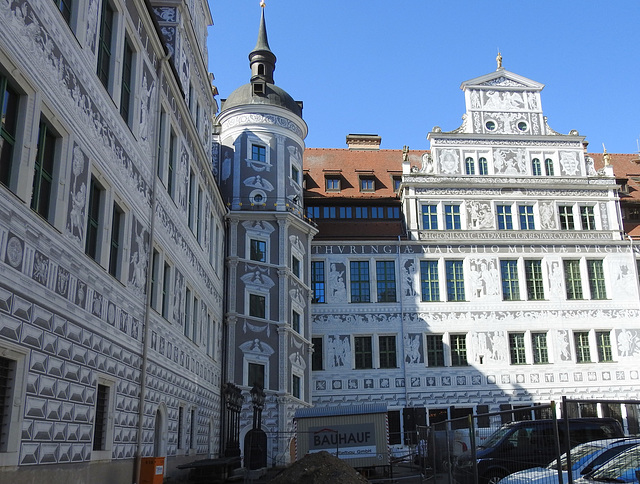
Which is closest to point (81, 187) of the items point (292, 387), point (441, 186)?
point (292, 387)

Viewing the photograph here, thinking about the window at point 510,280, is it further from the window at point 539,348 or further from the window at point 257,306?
the window at point 257,306

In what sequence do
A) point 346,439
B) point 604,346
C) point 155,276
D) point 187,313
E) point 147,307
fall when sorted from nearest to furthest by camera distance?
point 147,307, point 155,276, point 187,313, point 346,439, point 604,346

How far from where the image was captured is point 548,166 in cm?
3294

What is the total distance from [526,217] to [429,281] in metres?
5.36

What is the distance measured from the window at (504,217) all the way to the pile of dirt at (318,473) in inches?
790

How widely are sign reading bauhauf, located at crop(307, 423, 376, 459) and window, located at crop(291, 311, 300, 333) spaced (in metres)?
7.20

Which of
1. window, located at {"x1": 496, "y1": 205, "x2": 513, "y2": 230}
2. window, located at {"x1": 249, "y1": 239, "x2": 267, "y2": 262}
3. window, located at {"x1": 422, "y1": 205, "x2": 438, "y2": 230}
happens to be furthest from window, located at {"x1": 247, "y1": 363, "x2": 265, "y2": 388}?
window, located at {"x1": 496, "y1": 205, "x2": 513, "y2": 230}

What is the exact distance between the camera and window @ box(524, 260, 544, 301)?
31.3 metres

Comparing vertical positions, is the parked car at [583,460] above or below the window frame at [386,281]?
below

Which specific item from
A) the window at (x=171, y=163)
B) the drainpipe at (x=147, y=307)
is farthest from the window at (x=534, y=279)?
the drainpipe at (x=147, y=307)

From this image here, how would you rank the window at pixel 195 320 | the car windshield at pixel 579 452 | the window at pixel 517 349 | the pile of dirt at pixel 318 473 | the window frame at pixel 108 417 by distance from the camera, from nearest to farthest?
1. the car windshield at pixel 579 452
2. the window frame at pixel 108 417
3. the pile of dirt at pixel 318 473
4. the window at pixel 195 320
5. the window at pixel 517 349

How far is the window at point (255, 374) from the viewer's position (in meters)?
25.9

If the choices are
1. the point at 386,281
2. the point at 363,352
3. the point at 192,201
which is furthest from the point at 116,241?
the point at 386,281

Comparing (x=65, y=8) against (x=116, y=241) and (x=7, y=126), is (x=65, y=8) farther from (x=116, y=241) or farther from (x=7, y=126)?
(x=116, y=241)
